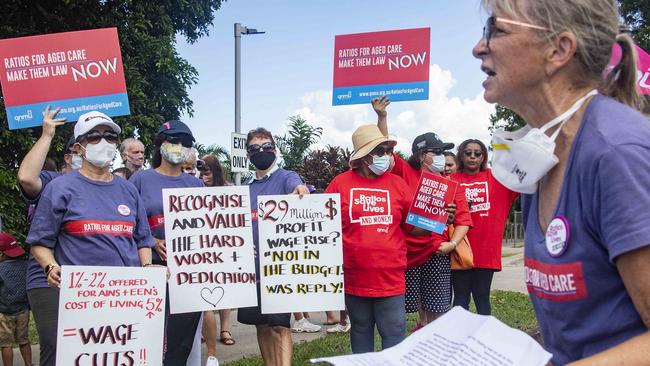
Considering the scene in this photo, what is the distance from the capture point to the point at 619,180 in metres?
1.09

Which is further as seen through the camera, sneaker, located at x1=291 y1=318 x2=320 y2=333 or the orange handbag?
sneaker, located at x1=291 y1=318 x2=320 y2=333

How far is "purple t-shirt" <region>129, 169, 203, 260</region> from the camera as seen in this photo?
4.60 metres

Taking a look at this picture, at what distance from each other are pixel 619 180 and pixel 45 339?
3.64m

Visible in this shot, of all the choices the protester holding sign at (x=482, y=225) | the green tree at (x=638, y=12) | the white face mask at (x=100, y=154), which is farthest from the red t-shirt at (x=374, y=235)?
the green tree at (x=638, y=12)

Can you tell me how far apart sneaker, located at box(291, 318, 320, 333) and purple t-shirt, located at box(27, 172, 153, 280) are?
156 inches

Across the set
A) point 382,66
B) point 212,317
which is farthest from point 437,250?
point 382,66

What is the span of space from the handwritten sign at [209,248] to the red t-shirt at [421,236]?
58.2 inches

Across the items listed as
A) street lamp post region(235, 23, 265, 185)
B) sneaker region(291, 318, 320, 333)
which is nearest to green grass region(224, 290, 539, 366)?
sneaker region(291, 318, 320, 333)

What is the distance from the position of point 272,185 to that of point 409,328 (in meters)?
3.53

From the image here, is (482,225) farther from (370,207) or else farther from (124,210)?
(124,210)

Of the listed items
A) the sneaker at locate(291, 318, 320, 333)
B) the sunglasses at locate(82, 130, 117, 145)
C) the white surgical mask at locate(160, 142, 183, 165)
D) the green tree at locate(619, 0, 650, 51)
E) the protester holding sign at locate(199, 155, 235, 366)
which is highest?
the green tree at locate(619, 0, 650, 51)

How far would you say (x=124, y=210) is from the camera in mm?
3912

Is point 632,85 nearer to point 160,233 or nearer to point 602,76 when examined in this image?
point 602,76

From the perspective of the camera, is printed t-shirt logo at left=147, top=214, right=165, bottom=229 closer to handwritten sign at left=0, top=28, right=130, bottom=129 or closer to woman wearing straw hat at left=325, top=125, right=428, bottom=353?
handwritten sign at left=0, top=28, right=130, bottom=129
